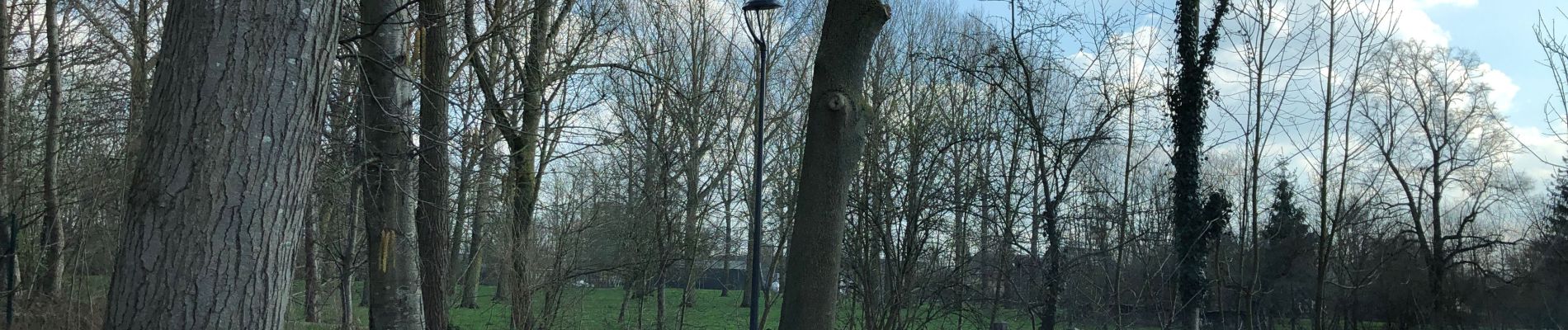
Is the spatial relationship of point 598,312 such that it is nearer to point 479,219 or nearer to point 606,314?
point 606,314

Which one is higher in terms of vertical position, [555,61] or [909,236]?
[555,61]

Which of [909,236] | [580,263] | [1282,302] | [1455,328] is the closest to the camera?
[909,236]

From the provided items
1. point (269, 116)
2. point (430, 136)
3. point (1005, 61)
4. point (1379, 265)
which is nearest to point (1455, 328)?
point (1379, 265)

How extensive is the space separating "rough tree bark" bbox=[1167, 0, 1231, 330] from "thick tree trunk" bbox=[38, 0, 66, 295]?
712 inches

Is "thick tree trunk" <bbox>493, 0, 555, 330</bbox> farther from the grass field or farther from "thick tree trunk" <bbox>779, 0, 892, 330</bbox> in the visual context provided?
"thick tree trunk" <bbox>779, 0, 892, 330</bbox>

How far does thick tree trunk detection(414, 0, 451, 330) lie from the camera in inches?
311

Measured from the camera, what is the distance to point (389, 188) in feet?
24.1

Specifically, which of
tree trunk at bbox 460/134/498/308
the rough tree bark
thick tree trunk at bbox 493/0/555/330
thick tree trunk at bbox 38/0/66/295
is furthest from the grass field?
the rough tree bark

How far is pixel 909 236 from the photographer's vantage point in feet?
35.1

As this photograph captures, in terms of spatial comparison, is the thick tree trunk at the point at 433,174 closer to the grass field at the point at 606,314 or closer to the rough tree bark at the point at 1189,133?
the grass field at the point at 606,314

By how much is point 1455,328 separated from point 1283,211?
21.0 ft

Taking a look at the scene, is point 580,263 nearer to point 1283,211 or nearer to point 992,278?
point 992,278

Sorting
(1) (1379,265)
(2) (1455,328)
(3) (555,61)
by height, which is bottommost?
(2) (1455,328)

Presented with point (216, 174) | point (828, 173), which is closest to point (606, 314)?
point (828, 173)
